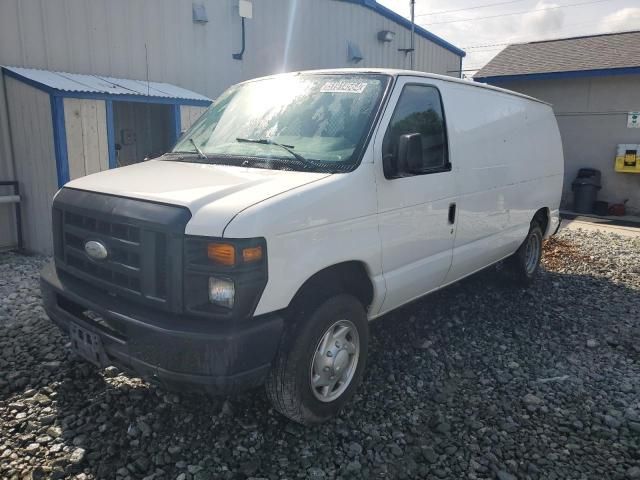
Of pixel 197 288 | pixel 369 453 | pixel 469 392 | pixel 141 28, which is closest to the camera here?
pixel 197 288

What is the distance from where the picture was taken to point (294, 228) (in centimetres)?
287

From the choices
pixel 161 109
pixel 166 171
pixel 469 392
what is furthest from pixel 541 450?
pixel 161 109

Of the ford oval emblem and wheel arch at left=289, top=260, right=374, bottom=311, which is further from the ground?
the ford oval emblem

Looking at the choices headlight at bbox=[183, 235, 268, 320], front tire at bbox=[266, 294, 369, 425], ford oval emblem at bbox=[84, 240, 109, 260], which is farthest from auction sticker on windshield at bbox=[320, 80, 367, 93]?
ford oval emblem at bbox=[84, 240, 109, 260]

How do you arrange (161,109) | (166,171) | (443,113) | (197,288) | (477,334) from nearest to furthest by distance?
1. (197,288)
2. (166,171)
3. (443,113)
4. (477,334)
5. (161,109)

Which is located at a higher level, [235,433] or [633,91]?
[633,91]

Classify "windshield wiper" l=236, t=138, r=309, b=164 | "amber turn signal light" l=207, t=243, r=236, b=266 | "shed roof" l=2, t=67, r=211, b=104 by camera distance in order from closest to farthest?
"amber turn signal light" l=207, t=243, r=236, b=266 < "windshield wiper" l=236, t=138, r=309, b=164 < "shed roof" l=2, t=67, r=211, b=104

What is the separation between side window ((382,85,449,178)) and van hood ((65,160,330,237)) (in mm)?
563

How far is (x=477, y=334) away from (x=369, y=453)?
2.14m

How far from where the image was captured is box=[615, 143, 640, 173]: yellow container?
39.5ft

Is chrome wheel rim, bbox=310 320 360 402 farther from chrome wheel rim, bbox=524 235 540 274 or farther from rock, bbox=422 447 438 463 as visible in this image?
chrome wheel rim, bbox=524 235 540 274

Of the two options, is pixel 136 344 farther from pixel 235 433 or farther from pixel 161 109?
pixel 161 109

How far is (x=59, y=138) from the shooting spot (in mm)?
6797

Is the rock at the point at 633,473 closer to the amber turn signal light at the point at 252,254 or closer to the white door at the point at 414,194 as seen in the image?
the white door at the point at 414,194
